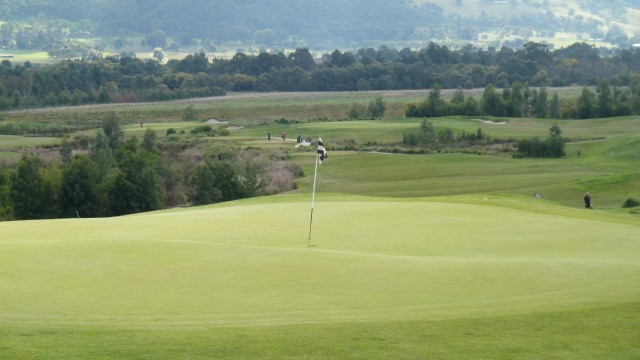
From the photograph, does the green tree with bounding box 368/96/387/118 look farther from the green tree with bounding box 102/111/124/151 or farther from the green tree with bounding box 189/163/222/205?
the green tree with bounding box 189/163/222/205

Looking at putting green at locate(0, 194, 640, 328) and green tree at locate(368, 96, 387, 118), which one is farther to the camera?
green tree at locate(368, 96, 387, 118)

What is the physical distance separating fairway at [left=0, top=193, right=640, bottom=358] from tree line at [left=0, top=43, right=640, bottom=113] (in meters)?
133

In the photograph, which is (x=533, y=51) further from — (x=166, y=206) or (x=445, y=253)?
(x=445, y=253)

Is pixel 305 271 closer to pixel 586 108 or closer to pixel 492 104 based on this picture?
pixel 586 108

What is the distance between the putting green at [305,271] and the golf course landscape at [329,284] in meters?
0.05

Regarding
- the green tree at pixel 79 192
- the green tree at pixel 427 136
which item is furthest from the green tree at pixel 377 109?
the green tree at pixel 79 192

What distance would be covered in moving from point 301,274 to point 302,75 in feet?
555

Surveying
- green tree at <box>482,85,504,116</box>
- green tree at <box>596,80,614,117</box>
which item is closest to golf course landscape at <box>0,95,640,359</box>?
green tree at <box>596,80,614,117</box>

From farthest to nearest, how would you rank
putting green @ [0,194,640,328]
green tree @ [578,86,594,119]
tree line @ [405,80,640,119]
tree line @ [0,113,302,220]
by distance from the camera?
green tree @ [578,86,594,119] → tree line @ [405,80,640,119] → tree line @ [0,113,302,220] → putting green @ [0,194,640,328]

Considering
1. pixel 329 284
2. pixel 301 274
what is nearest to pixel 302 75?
pixel 301 274

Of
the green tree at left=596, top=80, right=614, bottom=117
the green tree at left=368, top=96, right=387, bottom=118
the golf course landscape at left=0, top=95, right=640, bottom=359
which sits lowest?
the green tree at left=368, top=96, right=387, bottom=118

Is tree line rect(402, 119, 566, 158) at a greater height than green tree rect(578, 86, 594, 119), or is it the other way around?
green tree rect(578, 86, 594, 119)

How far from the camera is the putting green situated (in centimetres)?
1458

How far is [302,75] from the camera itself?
184 m
